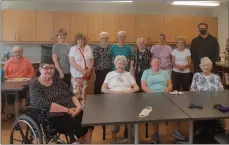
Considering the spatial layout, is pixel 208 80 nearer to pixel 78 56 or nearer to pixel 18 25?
pixel 78 56

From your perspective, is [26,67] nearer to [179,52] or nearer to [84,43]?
[84,43]

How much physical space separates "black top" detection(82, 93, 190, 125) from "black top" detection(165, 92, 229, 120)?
0.07m

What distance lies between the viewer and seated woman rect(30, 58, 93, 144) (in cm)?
250

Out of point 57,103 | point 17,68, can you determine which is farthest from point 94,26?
point 57,103

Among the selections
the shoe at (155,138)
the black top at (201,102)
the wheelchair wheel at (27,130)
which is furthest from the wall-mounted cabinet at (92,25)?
the wheelchair wheel at (27,130)

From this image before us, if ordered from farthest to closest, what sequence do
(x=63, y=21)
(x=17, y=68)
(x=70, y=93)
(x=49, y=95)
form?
(x=63, y=21)
(x=17, y=68)
(x=70, y=93)
(x=49, y=95)

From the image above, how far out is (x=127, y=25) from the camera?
5.62 meters

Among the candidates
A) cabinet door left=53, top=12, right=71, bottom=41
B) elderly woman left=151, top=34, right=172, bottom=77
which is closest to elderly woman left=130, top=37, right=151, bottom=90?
elderly woman left=151, top=34, right=172, bottom=77

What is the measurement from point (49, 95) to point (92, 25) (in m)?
3.12

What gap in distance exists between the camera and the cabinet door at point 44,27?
5.37 meters

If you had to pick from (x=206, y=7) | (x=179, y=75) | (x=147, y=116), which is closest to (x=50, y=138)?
(x=147, y=116)

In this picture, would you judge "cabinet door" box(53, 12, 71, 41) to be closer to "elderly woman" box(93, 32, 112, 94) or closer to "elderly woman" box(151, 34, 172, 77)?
"elderly woman" box(93, 32, 112, 94)

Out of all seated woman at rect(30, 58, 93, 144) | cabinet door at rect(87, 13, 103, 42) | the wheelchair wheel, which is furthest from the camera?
cabinet door at rect(87, 13, 103, 42)

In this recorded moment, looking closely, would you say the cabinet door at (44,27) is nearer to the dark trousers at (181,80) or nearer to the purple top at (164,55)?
the purple top at (164,55)
